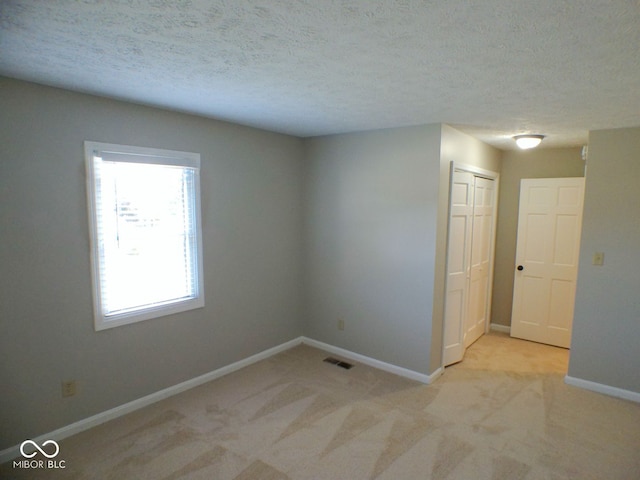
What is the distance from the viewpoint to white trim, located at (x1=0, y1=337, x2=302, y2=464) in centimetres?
244

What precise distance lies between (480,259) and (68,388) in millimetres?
4276

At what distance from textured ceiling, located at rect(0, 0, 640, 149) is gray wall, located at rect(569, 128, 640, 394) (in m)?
0.50

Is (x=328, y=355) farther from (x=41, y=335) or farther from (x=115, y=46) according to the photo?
(x=115, y=46)

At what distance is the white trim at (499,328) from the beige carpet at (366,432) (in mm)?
1176

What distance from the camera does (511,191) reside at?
4.68m

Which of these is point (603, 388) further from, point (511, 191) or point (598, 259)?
point (511, 191)

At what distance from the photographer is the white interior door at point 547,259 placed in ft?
13.9

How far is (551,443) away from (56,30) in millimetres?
3777

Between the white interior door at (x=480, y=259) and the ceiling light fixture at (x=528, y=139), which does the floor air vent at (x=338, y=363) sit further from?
the ceiling light fixture at (x=528, y=139)

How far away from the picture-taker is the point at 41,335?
2428 mm

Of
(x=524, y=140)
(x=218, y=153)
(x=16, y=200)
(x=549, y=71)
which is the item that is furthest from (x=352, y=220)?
(x=16, y=200)
